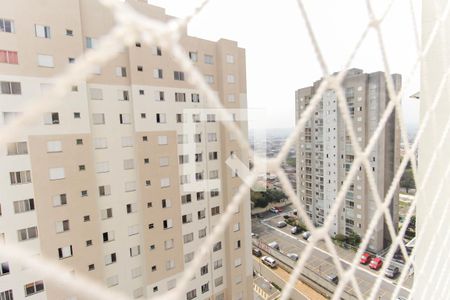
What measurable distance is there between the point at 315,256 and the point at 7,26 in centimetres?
566

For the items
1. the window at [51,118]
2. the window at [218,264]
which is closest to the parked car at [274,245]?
the window at [218,264]

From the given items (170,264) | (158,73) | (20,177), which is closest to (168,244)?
(170,264)

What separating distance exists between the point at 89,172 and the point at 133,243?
2.95 feet

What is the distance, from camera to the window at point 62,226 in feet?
6.64

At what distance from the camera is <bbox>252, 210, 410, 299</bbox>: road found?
4.00 metres

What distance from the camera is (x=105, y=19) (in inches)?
87.7

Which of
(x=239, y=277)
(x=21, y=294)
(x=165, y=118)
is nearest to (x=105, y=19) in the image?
(x=165, y=118)

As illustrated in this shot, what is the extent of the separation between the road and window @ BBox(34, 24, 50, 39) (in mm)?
4058

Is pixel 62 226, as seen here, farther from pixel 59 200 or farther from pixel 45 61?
pixel 45 61

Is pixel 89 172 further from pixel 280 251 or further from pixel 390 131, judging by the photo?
pixel 390 131

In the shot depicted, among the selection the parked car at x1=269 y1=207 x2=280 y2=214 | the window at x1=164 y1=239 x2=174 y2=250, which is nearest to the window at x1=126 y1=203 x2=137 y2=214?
the window at x1=164 y1=239 x2=174 y2=250

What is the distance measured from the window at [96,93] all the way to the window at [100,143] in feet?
1.25

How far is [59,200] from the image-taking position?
6.62 feet

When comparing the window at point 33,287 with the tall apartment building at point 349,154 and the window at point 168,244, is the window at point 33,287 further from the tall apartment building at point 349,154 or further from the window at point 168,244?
the tall apartment building at point 349,154
